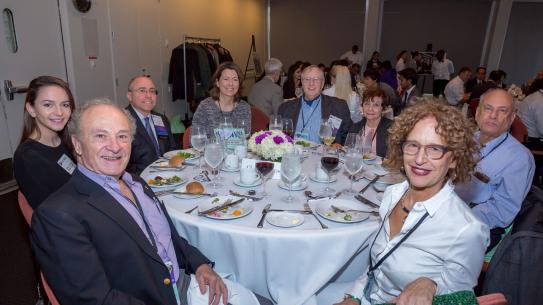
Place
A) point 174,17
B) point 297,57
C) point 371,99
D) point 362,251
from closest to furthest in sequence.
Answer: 1. point 362,251
2. point 371,99
3. point 174,17
4. point 297,57

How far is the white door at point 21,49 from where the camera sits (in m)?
3.69

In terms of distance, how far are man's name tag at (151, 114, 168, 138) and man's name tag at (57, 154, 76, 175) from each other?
981 mm

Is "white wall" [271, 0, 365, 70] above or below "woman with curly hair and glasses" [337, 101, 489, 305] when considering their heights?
above

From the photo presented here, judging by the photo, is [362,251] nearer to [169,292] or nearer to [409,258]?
[409,258]

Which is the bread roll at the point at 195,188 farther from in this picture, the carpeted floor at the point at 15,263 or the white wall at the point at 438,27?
the white wall at the point at 438,27

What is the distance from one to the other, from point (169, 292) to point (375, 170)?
1451 millimetres

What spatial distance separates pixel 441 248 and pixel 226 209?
94 cm

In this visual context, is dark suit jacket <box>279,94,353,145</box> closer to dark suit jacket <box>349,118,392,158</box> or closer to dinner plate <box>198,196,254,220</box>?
dark suit jacket <box>349,118,392,158</box>

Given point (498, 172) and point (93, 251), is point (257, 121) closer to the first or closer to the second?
point (498, 172)

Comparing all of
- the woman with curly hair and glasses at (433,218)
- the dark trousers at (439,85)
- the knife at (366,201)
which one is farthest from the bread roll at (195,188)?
the dark trousers at (439,85)

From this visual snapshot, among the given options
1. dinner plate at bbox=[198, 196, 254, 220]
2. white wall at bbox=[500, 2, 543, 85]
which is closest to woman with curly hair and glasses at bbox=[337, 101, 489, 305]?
dinner plate at bbox=[198, 196, 254, 220]

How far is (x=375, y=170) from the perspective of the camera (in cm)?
221

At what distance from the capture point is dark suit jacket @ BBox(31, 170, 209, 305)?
1.08m

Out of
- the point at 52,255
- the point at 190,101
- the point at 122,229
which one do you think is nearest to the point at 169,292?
the point at 122,229
